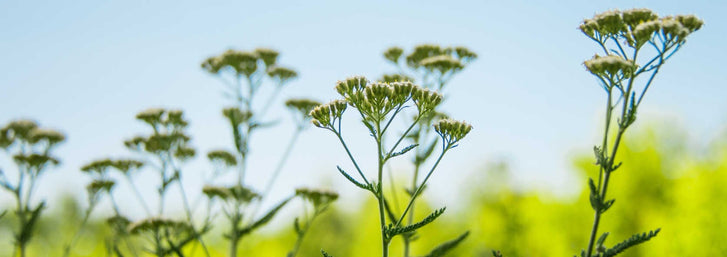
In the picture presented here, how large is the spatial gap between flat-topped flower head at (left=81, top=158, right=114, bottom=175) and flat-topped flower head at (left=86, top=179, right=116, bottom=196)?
0.16 meters

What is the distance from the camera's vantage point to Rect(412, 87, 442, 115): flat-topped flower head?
3520mm

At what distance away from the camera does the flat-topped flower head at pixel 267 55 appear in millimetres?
6492

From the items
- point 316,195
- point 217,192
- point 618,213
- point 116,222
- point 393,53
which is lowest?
point 116,222

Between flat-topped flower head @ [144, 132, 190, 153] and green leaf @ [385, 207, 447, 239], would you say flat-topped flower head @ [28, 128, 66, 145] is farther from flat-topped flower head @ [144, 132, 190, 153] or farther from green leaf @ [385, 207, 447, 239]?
green leaf @ [385, 207, 447, 239]

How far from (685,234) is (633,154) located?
7.77 metres

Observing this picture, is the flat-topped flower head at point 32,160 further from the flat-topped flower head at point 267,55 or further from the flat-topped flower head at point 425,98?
the flat-topped flower head at point 425,98

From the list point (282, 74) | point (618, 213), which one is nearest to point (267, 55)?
point (282, 74)

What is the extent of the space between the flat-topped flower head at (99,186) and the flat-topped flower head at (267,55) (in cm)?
225

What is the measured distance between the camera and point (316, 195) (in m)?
5.34

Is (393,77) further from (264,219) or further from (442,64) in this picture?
(264,219)

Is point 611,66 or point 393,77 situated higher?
point 393,77

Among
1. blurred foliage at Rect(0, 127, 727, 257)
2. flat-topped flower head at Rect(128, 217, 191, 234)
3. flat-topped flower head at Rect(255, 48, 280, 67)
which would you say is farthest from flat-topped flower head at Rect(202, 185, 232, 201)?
blurred foliage at Rect(0, 127, 727, 257)

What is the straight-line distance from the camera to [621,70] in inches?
139

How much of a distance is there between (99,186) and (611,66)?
5.55 m
